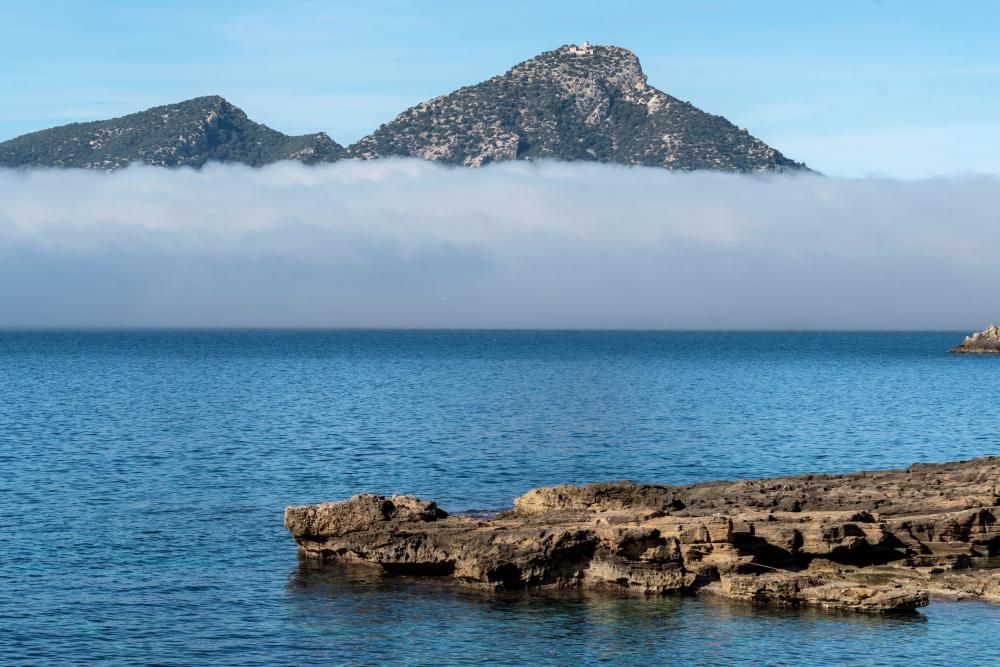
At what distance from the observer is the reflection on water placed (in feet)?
114

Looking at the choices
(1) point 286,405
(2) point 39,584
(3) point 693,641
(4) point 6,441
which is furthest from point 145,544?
(1) point 286,405

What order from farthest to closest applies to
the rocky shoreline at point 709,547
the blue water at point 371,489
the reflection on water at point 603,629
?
the rocky shoreline at point 709,547 < the blue water at point 371,489 < the reflection on water at point 603,629

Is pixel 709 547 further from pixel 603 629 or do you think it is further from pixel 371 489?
pixel 371 489

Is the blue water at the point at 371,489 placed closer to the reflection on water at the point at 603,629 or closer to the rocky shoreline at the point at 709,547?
the reflection on water at the point at 603,629

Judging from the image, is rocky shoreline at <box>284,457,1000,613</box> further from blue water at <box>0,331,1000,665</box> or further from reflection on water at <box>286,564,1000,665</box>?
blue water at <box>0,331,1000,665</box>

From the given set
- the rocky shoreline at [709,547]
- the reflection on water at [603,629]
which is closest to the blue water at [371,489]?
the reflection on water at [603,629]

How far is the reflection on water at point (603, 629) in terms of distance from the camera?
34688 millimetres

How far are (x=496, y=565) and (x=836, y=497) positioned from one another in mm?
17347

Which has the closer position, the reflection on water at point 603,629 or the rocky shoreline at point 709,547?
the reflection on water at point 603,629

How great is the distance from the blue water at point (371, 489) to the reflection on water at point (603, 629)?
0.11 metres

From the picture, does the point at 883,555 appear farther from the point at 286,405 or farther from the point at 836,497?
the point at 286,405

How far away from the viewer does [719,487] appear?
185 ft

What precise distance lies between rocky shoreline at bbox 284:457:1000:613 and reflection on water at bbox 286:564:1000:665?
97 cm

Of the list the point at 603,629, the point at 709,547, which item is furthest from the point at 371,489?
the point at 603,629
